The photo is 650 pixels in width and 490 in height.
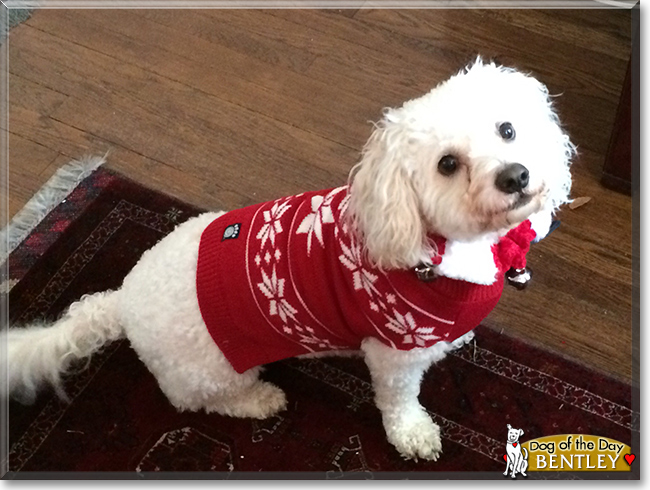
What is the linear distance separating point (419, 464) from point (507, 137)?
0.69 metres

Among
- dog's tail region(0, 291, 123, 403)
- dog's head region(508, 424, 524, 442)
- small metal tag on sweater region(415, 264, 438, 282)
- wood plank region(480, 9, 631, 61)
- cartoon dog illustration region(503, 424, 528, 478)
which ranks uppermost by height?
wood plank region(480, 9, 631, 61)

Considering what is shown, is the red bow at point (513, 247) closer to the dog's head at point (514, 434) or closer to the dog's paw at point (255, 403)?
the dog's head at point (514, 434)

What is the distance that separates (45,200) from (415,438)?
3.69 ft

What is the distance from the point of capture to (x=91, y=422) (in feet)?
4.50

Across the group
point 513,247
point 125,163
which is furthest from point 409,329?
point 125,163

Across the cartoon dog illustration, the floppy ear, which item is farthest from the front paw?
the floppy ear

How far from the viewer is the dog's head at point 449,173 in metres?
0.86

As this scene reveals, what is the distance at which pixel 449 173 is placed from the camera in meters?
0.88

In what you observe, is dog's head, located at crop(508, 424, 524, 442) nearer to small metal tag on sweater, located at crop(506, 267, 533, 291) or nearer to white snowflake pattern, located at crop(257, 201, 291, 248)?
small metal tag on sweater, located at crop(506, 267, 533, 291)

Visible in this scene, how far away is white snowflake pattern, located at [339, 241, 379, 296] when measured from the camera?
987mm

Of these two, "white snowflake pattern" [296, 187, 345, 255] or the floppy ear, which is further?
"white snowflake pattern" [296, 187, 345, 255]

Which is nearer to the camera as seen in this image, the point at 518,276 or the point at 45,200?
the point at 518,276

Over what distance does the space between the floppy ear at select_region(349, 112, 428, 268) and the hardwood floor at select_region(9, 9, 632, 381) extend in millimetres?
712

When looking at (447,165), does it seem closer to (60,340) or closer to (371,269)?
(371,269)
